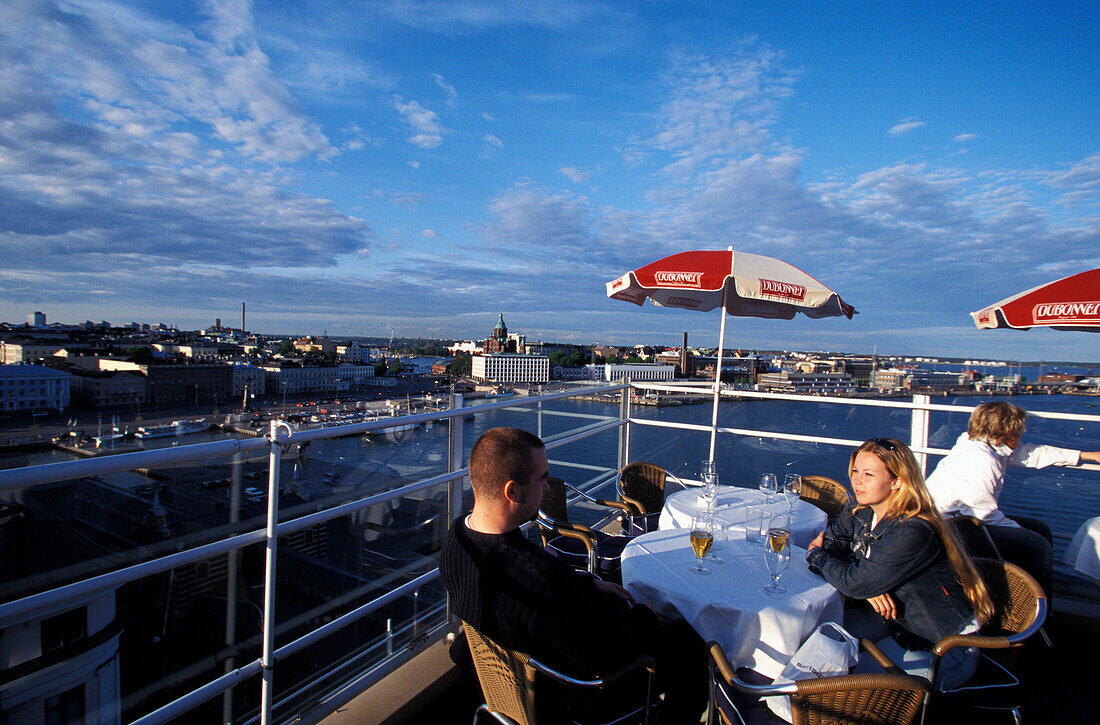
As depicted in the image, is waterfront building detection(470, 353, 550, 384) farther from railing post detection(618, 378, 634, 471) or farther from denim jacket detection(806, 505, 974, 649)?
denim jacket detection(806, 505, 974, 649)

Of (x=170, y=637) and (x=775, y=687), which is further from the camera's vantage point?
(x=170, y=637)

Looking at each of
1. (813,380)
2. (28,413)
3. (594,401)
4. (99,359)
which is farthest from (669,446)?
(99,359)

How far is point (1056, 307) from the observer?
3.06 meters

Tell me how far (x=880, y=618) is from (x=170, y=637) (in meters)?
2.26

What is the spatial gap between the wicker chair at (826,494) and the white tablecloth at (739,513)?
25.3 inches

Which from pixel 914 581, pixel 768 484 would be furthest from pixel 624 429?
pixel 914 581

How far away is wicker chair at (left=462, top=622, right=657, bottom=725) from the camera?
45.7 inches

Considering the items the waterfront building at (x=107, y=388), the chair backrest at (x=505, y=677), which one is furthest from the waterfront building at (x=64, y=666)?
the waterfront building at (x=107, y=388)

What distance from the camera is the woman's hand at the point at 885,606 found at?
1.69m

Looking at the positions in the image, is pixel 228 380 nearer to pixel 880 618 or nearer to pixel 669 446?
pixel 669 446

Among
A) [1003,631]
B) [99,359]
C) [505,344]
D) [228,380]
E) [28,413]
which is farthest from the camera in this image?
[505,344]

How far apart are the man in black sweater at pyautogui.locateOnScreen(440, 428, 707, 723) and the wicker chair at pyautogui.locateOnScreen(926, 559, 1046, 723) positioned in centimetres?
87

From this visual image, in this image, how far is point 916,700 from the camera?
1.11 metres

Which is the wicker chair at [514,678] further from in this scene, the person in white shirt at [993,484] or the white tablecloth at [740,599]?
the person in white shirt at [993,484]
